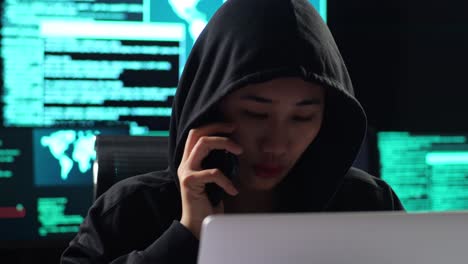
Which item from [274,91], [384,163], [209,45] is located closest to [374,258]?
[274,91]

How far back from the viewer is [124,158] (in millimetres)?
1369

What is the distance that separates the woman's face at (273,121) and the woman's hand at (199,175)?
0.04 meters

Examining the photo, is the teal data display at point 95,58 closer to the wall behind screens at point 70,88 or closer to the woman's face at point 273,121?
the wall behind screens at point 70,88

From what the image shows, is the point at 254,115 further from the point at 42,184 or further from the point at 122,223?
the point at 42,184

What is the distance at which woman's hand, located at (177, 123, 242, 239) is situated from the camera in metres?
1.02

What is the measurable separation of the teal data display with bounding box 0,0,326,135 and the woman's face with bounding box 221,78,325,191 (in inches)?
71.2

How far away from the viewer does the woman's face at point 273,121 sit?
105 centimetres

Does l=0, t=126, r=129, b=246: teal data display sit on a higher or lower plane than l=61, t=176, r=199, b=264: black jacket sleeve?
lower

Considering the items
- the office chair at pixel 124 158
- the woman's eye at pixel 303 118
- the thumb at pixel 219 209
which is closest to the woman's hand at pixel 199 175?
the thumb at pixel 219 209

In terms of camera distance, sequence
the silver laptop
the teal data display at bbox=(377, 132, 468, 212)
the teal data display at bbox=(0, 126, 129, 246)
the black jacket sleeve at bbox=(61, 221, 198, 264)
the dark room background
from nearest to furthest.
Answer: the silver laptop, the black jacket sleeve at bbox=(61, 221, 198, 264), the teal data display at bbox=(0, 126, 129, 246), the teal data display at bbox=(377, 132, 468, 212), the dark room background

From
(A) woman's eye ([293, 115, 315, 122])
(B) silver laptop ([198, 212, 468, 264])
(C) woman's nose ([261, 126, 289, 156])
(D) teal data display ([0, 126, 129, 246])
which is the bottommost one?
(D) teal data display ([0, 126, 129, 246])

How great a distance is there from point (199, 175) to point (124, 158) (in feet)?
1.27

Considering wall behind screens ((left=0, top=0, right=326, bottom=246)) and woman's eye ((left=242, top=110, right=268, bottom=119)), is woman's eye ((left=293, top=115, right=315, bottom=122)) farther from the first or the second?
wall behind screens ((left=0, top=0, right=326, bottom=246))

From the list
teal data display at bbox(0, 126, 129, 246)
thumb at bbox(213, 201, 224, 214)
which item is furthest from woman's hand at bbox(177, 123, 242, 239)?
teal data display at bbox(0, 126, 129, 246)
